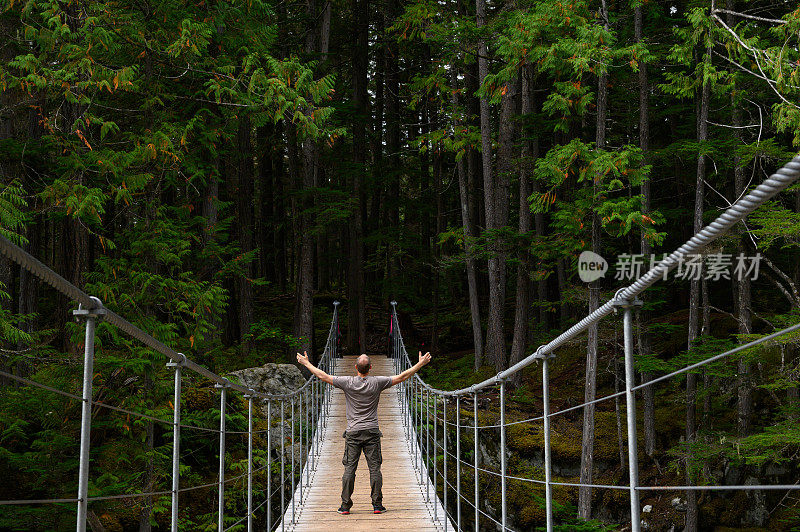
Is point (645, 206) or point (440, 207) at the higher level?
point (440, 207)

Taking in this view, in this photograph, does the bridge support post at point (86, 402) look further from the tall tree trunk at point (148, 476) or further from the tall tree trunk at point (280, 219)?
the tall tree trunk at point (280, 219)

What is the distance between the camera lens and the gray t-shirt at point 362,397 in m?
5.83

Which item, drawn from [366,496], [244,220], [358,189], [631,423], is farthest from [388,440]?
[358,189]

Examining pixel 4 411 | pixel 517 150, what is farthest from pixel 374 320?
pixel 4 411

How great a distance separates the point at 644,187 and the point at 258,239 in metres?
13.2

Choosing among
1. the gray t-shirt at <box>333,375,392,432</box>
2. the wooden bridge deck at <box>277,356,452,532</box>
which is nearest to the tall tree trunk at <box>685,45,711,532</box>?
the wooden bridge deck at <box>277,356,452,532</box>

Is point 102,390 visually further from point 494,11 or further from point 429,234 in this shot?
point 429,234

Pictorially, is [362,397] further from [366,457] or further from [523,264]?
[523,264]

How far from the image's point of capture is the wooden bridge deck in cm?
559

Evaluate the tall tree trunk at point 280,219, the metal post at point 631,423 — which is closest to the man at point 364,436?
the metal post at point 631,423

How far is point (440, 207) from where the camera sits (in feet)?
59.5

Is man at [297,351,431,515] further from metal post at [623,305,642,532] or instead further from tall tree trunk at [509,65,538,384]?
tall tree trunk at [509,65,538,384]

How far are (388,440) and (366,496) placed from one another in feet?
10.1

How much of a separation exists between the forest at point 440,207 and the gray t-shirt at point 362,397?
2432mm
